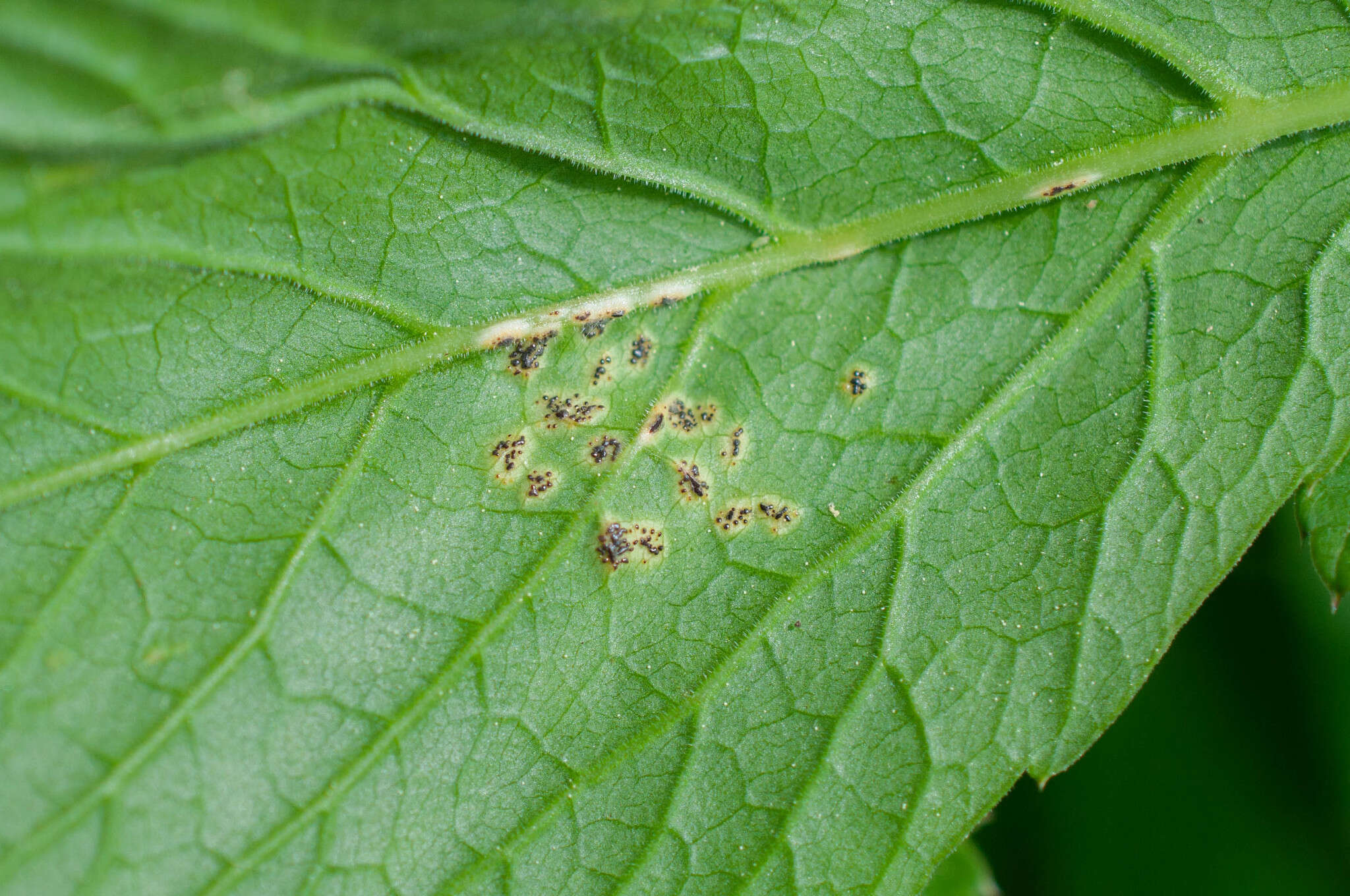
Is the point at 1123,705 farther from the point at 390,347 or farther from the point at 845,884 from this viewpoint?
the point at 390,347

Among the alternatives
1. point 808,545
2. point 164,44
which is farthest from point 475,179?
point 808,545

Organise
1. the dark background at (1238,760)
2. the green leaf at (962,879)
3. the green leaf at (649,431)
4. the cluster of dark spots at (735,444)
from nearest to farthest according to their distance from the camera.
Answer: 1. the green leaf at (649,431)
2. the cluster of dark spots at (735,444)
3. the green leaf at (962,879)
4. the dark background at (1238,760)

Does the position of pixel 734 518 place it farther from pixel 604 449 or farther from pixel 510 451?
pixel 510 451

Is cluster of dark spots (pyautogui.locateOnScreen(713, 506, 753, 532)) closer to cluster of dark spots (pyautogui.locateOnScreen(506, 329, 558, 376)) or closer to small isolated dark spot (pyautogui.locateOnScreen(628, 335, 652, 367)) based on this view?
small isolated dark spot (pyautogui.locateOnScreen(628, 335, 652, 367))

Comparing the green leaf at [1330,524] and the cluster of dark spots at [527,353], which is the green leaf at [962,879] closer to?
the green leaf at [1330,524]

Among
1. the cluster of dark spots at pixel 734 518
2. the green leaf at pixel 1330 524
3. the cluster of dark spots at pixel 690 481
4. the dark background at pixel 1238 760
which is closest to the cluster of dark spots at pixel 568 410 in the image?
the cluster of dark spots at pixel 690 481

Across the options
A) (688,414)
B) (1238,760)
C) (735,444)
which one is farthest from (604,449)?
(1238,760)
